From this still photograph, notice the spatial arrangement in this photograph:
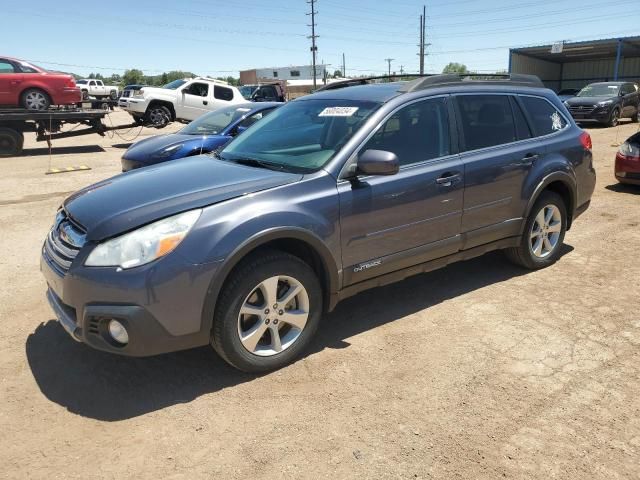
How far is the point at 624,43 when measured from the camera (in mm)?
32938

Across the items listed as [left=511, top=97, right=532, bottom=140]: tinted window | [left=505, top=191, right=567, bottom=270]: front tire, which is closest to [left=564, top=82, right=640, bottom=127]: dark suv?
[left=505, top=191, right=567, bottom=270]: front tire

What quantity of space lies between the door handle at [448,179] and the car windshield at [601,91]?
19.7 meters

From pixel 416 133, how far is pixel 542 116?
1.70 m

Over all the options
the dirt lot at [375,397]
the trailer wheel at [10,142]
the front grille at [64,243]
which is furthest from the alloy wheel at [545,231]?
the trailer wheel at [10,142]

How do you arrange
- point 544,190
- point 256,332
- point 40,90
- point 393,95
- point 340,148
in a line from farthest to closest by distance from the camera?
point 40,90 → point 544,190 → point 393,95 → point 340,148 → point 256,332

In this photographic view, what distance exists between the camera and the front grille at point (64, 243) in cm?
297

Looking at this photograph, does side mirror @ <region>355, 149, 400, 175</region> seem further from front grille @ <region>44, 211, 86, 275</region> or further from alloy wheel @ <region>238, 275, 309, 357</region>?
front grille @ <region>44, 211, 86, 275</region>

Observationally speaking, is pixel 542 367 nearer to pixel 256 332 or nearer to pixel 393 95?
pixel 256 332

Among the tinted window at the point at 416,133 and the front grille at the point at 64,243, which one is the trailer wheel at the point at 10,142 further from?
the tinted window at the point at 416,133

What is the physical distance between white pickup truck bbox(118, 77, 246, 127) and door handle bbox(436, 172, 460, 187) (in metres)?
16.1

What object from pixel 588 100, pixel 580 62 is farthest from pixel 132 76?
pixel 588 100

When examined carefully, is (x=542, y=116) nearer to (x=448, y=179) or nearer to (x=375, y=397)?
(x=448, y=179)

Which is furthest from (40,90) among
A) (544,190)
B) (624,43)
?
(624,43)

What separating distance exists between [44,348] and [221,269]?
5.35 feet
